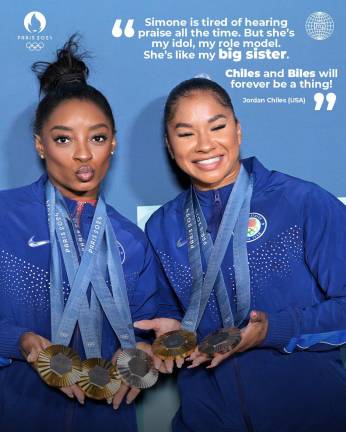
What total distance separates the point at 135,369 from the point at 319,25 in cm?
146

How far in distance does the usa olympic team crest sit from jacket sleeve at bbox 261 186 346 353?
0.13 meters

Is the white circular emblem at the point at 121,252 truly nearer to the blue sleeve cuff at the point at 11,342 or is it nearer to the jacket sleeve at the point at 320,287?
the blue sleeve cuff at the point at 11,342

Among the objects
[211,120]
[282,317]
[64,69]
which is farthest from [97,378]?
[64,69]

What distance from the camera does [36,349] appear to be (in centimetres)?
218

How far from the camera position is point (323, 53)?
9.48ft

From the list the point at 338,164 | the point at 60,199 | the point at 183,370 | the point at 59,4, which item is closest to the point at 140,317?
the point at 183,370

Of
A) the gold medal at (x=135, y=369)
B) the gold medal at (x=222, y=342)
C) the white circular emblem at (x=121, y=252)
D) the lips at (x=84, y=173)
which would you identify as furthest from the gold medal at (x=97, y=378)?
the lips at (x=84, y=173)

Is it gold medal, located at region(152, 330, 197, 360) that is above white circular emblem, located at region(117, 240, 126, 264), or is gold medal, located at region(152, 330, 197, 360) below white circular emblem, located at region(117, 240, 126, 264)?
below

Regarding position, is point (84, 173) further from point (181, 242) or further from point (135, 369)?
point (135, 369)

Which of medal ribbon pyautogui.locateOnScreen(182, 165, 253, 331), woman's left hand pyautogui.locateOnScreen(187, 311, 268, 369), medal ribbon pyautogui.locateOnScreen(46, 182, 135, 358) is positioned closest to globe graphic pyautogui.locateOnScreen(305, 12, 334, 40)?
medal ribbon pyautogui.locateOnScreen(182, 165, 253, 331)

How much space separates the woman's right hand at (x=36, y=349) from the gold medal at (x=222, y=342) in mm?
382

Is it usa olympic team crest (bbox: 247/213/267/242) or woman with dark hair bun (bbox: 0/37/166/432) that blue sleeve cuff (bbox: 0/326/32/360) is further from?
usa olympic team crest (bbox: 247/213/267/242)

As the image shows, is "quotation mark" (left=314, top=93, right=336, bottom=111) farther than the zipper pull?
Yes

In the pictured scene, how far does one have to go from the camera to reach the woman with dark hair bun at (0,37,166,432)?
2.32 m
